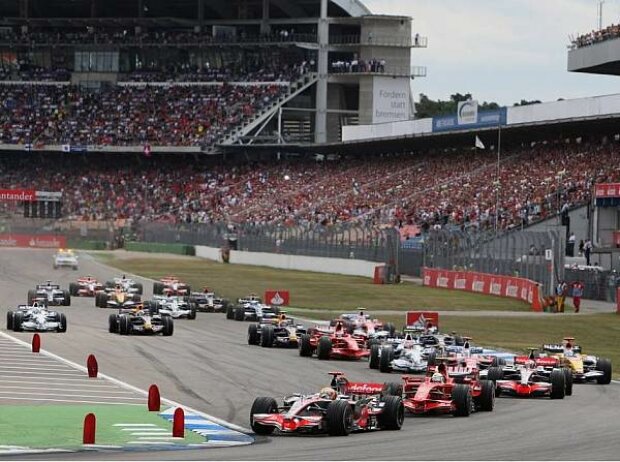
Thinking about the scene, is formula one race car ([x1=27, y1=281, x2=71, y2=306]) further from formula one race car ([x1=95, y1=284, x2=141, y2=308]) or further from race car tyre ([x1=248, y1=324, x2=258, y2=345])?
race car tyre ([x1=248, y1=324, x2=258, y2=345])

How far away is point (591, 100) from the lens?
75500 millimetres

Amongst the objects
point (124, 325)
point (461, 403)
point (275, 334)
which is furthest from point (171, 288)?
point (461, 403)

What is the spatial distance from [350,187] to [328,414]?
258 ft

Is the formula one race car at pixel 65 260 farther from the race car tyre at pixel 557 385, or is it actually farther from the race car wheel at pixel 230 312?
the race car tyre at pixel 557 385

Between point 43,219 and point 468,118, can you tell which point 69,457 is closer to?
point 468,118

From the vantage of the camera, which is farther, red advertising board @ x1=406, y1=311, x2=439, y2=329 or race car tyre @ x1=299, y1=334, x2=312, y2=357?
red advertising board @ x1=406, y1=311, x2=439, y2=329

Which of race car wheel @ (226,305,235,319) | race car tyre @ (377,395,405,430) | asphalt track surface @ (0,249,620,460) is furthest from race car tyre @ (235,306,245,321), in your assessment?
race car tyre @ (377,395,405,430)

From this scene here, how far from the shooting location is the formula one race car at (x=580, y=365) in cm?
2991

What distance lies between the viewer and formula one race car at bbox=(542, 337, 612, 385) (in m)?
29.9

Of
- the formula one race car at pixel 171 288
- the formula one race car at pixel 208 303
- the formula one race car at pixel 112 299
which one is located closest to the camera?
the formula one race car at pixel 208 303

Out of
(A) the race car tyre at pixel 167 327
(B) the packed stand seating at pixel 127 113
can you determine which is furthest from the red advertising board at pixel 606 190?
(B) the packed stand seating at pixel 127 113

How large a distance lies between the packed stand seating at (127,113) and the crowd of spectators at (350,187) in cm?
300

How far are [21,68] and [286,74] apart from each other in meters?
24.8

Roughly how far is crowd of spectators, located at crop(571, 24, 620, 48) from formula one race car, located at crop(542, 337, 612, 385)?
45355 mm
